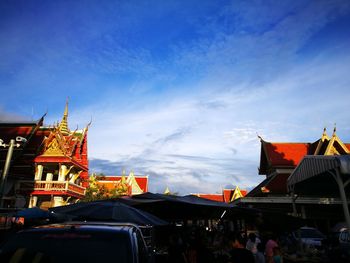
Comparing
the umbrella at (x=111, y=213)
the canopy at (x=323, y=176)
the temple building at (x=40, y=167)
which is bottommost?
the umbrella at (x=111, y=213)

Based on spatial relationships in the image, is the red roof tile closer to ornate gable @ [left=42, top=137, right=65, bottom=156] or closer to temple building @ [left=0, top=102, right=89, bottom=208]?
temple building @ [left=0, top=102, right=89, bottom=208]

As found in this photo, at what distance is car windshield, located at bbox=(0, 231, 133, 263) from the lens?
2.76 metres

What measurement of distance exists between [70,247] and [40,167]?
24.2 meters

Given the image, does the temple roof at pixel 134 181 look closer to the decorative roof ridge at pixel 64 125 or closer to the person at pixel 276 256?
the decorative roof ridge at pixel 64 125

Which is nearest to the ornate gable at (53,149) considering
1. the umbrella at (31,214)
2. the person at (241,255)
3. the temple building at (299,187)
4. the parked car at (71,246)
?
the umbrella at (31,214)

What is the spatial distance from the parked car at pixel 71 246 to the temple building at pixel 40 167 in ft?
67.1

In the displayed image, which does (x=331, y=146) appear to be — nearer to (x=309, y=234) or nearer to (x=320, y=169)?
(x=309, y=234)

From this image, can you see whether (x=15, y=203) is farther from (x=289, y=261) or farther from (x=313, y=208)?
(x=313, y=208)

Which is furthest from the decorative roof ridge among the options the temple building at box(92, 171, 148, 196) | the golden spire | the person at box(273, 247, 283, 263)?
the person at box(273, 247, 283, 263)

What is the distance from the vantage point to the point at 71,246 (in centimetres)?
290

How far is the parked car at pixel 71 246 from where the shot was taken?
9.03 feet

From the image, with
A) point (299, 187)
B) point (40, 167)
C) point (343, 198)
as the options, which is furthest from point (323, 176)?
point (40, 167)

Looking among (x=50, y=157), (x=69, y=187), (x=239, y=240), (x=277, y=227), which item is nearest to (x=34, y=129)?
(x=50, y=157)

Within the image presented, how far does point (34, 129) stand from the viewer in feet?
85.7
